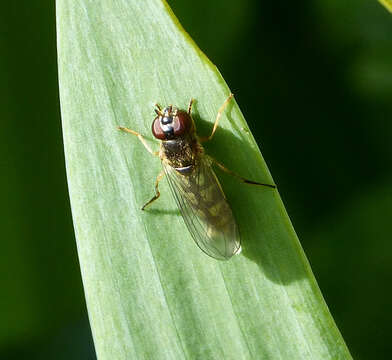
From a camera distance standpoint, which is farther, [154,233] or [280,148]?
[280,148]

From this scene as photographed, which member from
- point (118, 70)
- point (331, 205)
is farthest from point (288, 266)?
point (331, 205)

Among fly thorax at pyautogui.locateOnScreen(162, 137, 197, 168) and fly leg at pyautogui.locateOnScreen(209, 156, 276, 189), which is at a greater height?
fly leg at pyautogui.locateOnScreen(209, 156, 276, 189)

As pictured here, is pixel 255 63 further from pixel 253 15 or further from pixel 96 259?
pixel 96 259

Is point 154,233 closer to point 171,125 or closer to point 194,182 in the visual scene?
point 171,125

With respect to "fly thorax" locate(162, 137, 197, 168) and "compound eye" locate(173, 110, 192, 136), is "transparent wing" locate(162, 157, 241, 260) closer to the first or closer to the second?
"fly thorax" locate(162, 137, 197, 168)

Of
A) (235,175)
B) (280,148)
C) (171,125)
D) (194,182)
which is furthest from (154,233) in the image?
(280,148)

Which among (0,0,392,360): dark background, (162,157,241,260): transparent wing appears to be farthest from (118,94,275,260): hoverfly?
(0,0,392,360): dark background
